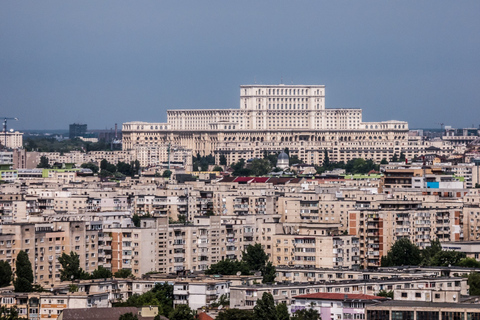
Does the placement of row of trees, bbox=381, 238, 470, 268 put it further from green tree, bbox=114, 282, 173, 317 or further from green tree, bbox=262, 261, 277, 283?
green tree, bbox=114, 282, 173, 317

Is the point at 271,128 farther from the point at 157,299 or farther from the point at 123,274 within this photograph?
the point at 157,299

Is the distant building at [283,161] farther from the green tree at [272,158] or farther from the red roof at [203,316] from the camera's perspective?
the red roof at [203,316]

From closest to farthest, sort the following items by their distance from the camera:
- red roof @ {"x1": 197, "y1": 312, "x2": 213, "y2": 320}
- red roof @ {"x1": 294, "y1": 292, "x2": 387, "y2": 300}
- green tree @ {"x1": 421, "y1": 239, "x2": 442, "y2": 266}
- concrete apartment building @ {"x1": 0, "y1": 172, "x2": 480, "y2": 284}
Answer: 1. red roof @ {"x1": 294, "y1": 292, "x2": 387, "y2": 300}
2. red roof @ {"x1": 197, "y1": 312, "x2": 213, "y2": 320}
3. concrete apartment building @ {"x1": 0, "y1": 172, "x2": 480, "y2": 284}
4. green tree @ {"x1": 421, "y1": 239, "x2": 442, "y2": 266}

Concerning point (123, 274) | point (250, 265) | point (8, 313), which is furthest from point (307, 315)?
point (250, 265)

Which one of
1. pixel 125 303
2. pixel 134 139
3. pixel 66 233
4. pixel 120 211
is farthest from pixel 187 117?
pixel 125 303

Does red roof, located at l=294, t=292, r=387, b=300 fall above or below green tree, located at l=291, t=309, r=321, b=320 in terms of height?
above

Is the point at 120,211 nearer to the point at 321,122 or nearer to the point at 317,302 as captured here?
the point at 317,302

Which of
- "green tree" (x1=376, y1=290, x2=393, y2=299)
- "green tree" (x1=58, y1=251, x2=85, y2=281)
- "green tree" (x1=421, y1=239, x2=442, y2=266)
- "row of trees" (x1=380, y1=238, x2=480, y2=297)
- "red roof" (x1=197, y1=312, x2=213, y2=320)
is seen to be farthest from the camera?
"green tree" (x1=421, y1=239, x2=442, y2=266)

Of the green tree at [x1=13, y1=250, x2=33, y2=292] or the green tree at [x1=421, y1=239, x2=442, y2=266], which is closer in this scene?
the green tree at [x1=13, y1=250, x2=33, y2=292]

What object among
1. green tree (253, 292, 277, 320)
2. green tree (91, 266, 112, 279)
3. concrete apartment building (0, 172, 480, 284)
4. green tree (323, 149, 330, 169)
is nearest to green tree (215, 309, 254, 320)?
green tree (253, 292, 277, 320)
